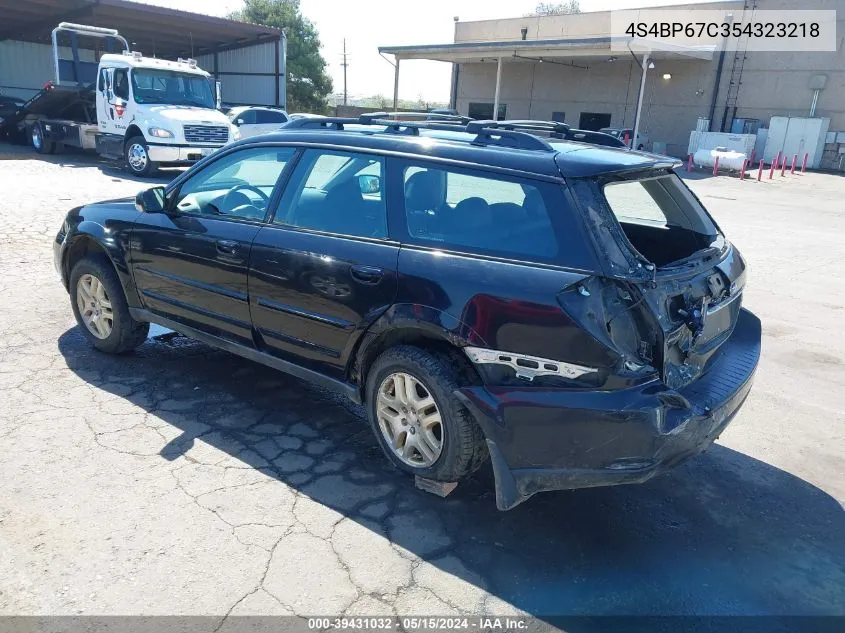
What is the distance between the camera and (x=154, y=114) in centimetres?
1497

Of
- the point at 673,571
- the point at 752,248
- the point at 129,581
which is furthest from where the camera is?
the point at 752,248

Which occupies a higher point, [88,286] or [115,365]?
[88,286]

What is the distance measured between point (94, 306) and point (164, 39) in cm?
2940

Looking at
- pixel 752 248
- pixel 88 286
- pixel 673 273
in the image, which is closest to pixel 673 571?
pixel 673 273

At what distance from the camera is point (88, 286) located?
4.78m

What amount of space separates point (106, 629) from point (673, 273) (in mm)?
2661

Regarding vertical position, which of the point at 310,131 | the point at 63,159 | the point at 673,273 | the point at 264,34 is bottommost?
the point at 63,159

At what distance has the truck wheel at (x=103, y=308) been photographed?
4605 millimetres

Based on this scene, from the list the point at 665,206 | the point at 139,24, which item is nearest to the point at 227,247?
the point at 665,206

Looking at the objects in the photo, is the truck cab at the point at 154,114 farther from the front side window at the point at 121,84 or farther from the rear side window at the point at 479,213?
the rear side window at the point at 479,213

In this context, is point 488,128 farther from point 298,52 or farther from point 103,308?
point 298,52

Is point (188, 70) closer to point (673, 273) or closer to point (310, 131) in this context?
point (310, 131)

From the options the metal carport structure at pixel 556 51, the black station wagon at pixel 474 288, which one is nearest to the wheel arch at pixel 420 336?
the black station wagon at pixel 474 288

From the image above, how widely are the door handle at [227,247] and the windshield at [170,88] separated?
13.5m
